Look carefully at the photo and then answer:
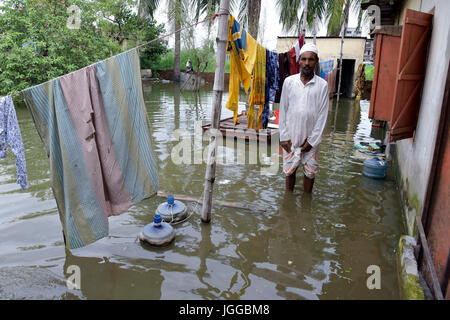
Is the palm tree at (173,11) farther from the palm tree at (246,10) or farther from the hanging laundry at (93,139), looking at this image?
the hanging laundry at (93,139)

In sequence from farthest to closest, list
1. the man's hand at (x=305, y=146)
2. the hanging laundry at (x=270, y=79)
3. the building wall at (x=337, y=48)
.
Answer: the building wall at (x=337, y=48) < the hanging laundry at (x=270, y=79) < the man's hand at (x=305, y=146)

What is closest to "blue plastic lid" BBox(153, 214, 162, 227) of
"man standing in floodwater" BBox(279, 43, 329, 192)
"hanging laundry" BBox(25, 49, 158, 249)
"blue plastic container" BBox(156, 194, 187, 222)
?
"hanging laundry" BBox(25, 49, 158, 249)

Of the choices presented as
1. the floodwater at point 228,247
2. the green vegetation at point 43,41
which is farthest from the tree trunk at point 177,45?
the floodwater at point 228,247

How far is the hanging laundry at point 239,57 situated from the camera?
397cm

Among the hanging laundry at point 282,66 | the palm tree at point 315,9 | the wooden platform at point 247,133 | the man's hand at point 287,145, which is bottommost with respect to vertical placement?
the wooden platform at point 247,133

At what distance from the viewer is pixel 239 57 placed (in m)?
4.24

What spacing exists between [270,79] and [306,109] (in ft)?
4.05

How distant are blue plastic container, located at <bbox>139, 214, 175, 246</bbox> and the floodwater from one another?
3.7 inches

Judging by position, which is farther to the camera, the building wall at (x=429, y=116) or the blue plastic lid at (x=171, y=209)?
the blue plastic lid at (x=171, y=209)

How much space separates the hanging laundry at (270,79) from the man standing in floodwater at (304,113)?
870 mm

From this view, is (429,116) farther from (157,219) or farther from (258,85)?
(157,219)

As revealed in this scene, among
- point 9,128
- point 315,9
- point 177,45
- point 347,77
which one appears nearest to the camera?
point 9,128

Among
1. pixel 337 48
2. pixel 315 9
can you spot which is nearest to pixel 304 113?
pixel 315 9

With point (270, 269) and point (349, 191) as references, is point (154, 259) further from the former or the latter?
point (349, 191)
